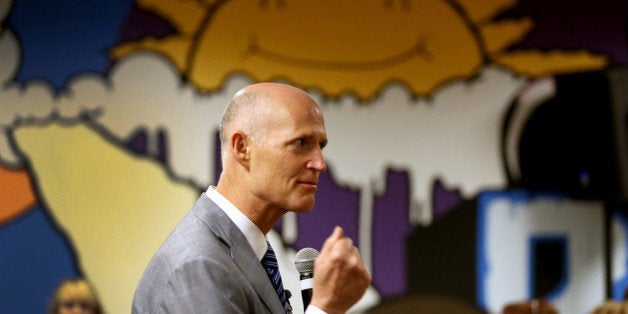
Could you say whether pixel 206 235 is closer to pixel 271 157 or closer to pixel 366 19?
pixel 271 157

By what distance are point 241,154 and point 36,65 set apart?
9.74 feet

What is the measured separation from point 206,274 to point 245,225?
16 centimetres

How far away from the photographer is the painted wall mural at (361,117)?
411 centimetres

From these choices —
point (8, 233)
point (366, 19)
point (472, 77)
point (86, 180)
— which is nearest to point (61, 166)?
point (86, 180)

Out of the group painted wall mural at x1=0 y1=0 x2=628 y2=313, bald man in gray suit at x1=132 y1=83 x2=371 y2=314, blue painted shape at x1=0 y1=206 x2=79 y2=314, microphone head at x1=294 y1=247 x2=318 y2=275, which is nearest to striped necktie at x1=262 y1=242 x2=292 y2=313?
bald man in gray suit at x1=132 y1=83 x2=371 y2=314

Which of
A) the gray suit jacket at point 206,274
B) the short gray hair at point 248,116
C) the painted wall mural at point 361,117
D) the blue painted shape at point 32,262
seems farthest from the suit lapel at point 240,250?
the blue painted shape at point 32,262

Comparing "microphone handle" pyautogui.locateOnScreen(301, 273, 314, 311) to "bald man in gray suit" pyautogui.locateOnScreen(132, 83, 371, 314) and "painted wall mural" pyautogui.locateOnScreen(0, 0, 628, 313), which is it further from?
"painted wall mural" pyautogui.locateOnScreen(0, 0, 628, 313)

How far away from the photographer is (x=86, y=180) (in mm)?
4094

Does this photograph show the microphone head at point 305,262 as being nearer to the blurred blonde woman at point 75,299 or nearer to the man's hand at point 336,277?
the man's hand at point 336,277

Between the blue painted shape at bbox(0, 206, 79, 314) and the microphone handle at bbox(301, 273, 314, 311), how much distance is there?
8.97ft

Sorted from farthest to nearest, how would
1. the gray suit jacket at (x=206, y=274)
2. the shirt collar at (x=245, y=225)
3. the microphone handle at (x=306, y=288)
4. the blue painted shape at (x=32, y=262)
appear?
the blue painted shape at (x=32, y=262)
the microphone handle at (x=306, y=288)
the shirt collar at (x=245, y=225)
the gray suit jacket at (x=206, y=274)

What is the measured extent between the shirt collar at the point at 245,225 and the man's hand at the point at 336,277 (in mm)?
125

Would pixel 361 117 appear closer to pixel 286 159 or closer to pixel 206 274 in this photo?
pixel 286 159

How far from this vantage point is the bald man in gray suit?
1281 millimetres
